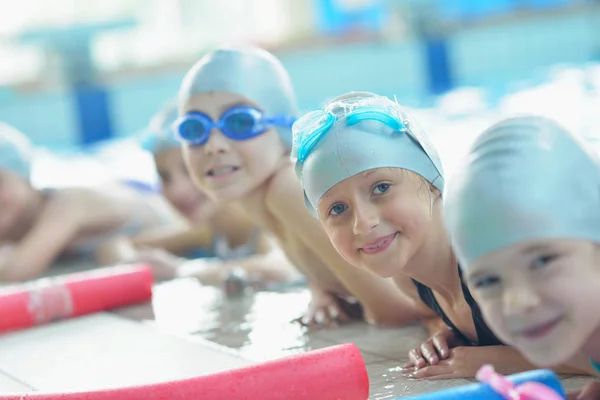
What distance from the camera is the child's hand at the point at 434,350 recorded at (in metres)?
2.51

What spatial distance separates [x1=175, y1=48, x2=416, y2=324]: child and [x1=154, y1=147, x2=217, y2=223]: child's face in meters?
1.06

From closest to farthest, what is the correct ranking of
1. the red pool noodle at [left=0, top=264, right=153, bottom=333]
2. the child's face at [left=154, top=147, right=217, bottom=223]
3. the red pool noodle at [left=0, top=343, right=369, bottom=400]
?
the red pool noodle at [left=0, top=343, right=369, bottom=400], the red pool noodle at [left=0, top=264, right=153, bottom=333], the child's face at [left=154, top=147, right=217, bottom=223]

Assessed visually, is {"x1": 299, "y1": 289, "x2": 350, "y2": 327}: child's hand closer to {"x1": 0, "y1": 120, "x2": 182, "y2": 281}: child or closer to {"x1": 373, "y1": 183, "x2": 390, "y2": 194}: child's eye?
{"x1": 373, "y1": 183, "x2": 390, "y2": 194}: child's eye

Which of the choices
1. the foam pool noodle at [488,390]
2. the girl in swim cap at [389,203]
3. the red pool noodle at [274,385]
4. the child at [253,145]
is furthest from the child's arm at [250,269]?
the foam pool noodle at [488,390]

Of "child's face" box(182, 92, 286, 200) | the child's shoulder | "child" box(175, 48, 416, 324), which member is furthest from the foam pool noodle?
"child's face" box(182, 92, 286, 200)

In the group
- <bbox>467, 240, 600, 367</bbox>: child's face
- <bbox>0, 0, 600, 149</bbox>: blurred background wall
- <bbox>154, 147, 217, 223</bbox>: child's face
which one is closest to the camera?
<bbox>467, 240, 600, 367</bbox>: child's face

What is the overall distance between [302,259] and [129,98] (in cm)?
985

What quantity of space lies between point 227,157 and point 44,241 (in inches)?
79.8

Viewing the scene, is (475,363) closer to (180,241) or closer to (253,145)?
(253,145)

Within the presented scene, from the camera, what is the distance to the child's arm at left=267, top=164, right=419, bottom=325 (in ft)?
10.0

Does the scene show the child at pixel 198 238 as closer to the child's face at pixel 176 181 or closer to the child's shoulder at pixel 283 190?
the child's face at pixel 176 181

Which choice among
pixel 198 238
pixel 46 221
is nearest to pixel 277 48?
pixel 198 238

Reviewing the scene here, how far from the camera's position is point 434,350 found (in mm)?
2553

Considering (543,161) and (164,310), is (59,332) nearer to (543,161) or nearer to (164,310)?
(164,310)
